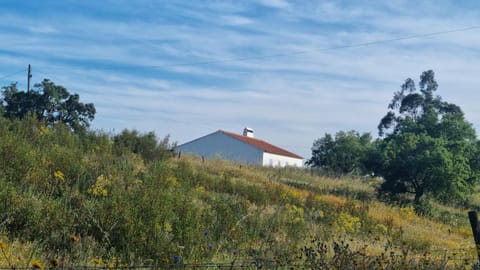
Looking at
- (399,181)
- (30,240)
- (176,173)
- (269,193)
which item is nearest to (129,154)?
(176,173)

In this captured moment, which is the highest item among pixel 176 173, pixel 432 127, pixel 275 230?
pixel 432 127

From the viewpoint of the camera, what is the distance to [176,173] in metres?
11.5

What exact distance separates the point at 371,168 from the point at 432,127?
21.5ft

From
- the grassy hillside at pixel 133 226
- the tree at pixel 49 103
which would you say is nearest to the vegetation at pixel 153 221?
the grassy hillside at pixel 133 226

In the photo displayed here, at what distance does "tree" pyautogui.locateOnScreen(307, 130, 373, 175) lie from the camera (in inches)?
2000

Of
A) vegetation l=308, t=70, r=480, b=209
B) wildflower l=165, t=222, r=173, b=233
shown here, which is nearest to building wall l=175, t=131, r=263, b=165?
vegetation l=308, t=70, r=480, b=209

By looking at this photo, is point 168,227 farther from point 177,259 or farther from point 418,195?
point 418,195

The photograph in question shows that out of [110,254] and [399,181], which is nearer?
[110,254]

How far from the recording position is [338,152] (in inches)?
2039

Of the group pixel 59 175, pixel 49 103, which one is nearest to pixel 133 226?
pixel 59 175

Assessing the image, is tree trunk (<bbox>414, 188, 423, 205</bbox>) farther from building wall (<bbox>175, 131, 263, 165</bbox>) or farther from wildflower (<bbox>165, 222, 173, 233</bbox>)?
building wall (<bbox>175, 131, 263, 165</bbox>)

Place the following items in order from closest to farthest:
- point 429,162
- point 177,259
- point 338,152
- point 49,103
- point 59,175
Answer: point 177,259 < point 59,175 < point 429,162 < point 49,103 < point 338,152

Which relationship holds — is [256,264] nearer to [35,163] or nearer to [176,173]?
[35,163]

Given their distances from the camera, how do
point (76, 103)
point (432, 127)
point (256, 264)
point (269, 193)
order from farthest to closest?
point (76, 103) < point (432, 127) < point (269, 193) < point (256, 264)
